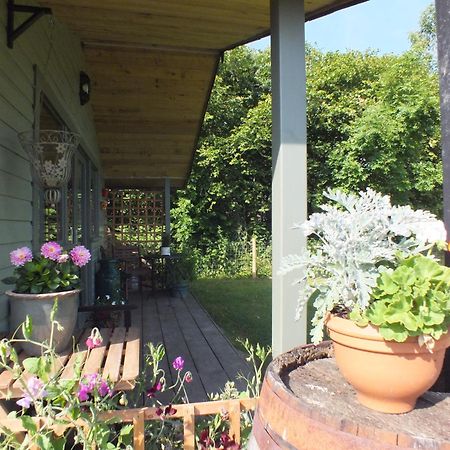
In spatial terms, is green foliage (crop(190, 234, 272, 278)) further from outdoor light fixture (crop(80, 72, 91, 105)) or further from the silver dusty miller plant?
the silver dusty miller plant

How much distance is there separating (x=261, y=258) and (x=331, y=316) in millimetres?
8531

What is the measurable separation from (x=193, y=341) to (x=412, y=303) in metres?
3.02

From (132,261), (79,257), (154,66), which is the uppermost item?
(154,66)

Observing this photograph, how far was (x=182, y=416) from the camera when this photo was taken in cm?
150

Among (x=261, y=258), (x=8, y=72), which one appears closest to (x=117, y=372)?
(x=8, y=72)

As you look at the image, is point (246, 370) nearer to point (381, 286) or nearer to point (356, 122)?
point (381, 286)

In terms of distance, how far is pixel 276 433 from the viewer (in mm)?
1012

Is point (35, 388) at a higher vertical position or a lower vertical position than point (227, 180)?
lower

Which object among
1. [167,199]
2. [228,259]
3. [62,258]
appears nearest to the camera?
[62,258]

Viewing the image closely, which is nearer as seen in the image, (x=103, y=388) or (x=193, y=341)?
(x=103, y=388)

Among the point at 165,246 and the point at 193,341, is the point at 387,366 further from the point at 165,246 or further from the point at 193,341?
the point at 165,246

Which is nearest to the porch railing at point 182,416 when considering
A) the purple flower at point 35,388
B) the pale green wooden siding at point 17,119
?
the purple flower at point 35,388

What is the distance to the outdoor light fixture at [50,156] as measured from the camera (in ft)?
7.29

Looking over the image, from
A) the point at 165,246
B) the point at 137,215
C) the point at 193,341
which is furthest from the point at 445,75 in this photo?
the point at 137,215
